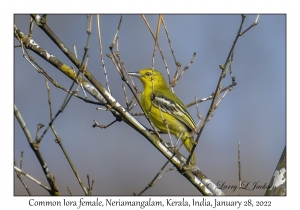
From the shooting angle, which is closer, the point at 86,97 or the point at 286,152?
the point at 286,152

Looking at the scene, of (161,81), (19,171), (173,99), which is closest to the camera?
(19,171)

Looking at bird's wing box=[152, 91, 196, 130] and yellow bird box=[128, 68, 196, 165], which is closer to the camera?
yellow bird box=[128, 68, 196, 165]

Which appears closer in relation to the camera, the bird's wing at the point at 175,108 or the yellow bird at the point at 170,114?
the yellow bird at the point at 170,114

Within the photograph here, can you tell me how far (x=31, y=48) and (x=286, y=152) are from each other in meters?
2.59

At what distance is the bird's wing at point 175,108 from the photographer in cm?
536

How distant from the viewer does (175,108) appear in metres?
5.49

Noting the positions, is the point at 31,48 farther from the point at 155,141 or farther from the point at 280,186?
the point at 280,186

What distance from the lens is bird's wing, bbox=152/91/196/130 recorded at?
17.6 ft
